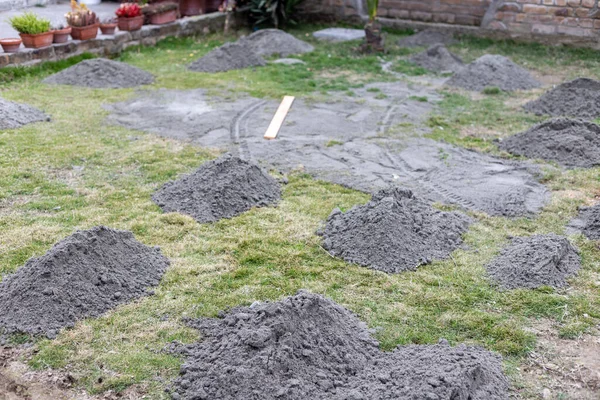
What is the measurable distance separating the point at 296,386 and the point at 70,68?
26.9 feet

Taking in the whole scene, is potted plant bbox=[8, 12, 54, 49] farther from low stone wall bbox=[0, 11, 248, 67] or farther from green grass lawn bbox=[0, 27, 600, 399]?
green grass lawn bbox=[0, 27, 600, 399]

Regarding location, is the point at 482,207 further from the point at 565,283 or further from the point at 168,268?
the point at 168,268

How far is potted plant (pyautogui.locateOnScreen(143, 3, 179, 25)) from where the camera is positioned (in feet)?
42.9

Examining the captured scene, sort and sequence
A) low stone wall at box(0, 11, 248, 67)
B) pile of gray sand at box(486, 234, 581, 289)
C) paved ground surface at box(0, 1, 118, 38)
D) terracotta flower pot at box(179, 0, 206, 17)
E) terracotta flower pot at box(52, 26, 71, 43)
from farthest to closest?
terracotta flower pot at box(179, 0, 206, 17) → paved ground surface at box(0, 1, 118, 38) → terracotta flower pot at box(52, 26, 71, 43) → low stone wall at box(0, 11, 248, 67) → pile of gray sand at box(486, 234, 581, 289)

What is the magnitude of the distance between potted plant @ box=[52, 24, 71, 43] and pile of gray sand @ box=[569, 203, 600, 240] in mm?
8447

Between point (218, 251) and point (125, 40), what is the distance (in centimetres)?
807

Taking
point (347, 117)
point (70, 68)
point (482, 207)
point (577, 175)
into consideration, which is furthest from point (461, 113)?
point (70, 68)

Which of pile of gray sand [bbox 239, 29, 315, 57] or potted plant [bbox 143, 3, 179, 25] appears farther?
potted plant [bbox 143, 3, 179, 25]

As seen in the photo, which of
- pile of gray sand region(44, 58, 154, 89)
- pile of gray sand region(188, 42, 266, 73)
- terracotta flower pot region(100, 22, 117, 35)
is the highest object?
terracotta flower pot region(100, 22, 117, 35)

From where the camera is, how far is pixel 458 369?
11.8 ft

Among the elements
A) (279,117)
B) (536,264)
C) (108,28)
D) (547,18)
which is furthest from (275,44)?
(536,264)

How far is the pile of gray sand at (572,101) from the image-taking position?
893 centimetres

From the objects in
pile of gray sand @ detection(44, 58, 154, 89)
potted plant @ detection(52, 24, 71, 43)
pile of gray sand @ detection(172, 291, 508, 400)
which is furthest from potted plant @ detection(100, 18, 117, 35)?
pile of gray sand @ detection(172, 291, 508, 400)

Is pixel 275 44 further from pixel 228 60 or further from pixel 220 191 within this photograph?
pixel 220 191
